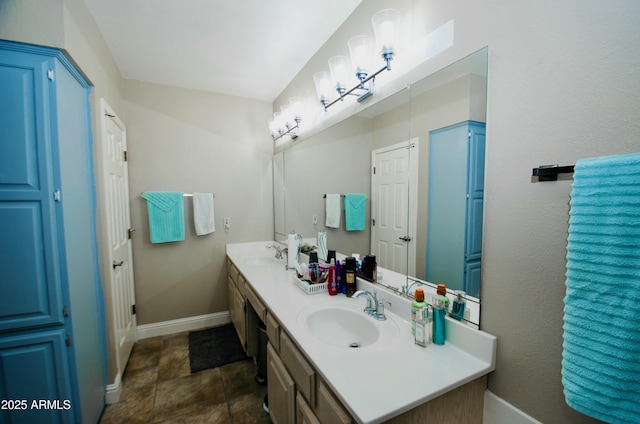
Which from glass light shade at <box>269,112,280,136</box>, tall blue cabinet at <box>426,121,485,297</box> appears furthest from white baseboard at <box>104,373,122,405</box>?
glass light shade at <box>269,112,280,136</box>

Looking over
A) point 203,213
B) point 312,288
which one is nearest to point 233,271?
point 203,213

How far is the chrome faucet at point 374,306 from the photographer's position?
1.24m

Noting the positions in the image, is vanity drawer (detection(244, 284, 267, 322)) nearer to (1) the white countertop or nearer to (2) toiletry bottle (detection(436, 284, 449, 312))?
(1) the white countertop

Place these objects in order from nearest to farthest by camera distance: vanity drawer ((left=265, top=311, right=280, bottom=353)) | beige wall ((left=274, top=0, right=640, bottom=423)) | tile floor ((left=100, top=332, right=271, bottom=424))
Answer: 1. beige wall ((left=274, top=0, right=640, bottom=423))
2. vanity drawer ((left=265, top=311, right=280, bottom=353))
3. tile floor ((left=100, top=332, right=271, bottom=424))

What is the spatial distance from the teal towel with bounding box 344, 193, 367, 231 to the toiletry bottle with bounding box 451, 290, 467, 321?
69 centimetres

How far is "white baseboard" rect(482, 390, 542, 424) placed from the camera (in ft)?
2.71

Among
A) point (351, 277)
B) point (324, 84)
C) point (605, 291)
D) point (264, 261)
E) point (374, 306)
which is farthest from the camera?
point (264, 261)

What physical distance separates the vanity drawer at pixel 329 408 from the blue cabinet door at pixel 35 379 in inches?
53.4

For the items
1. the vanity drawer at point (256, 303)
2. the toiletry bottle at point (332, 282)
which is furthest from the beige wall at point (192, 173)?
the toiletry bottle at point (332, 282)

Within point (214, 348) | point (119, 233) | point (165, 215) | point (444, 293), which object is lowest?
point (214, 348)

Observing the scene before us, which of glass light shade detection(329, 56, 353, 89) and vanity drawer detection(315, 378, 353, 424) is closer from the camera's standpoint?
vanity drawer detection(315, 378, 353, 424)

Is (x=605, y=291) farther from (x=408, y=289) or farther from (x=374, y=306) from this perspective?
(x=374, y=306)

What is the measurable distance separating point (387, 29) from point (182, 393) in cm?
265

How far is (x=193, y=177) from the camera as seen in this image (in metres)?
2.71
